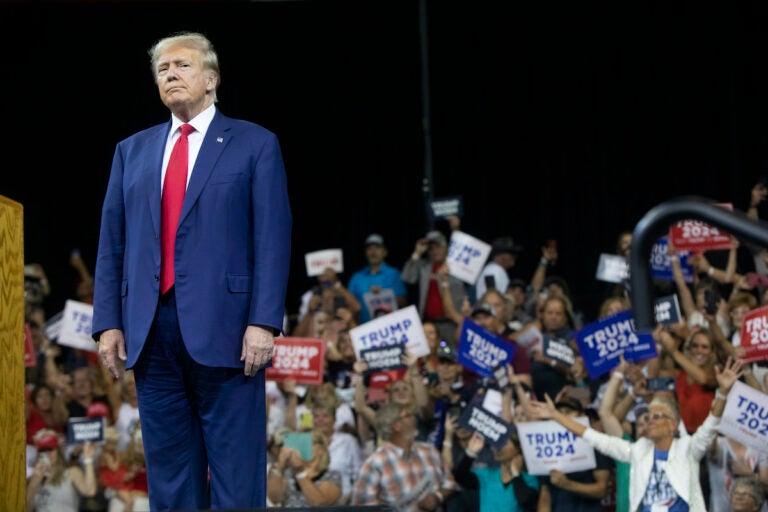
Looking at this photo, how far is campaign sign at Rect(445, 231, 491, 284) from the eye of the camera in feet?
29.5

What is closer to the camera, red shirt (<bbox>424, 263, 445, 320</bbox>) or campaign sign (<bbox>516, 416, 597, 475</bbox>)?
campaign sign (<bbox>516, 416, 597, 475</bbox>)

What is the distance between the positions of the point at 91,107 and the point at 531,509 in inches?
278

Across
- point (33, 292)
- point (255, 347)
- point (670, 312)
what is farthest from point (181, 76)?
point (33, 292)

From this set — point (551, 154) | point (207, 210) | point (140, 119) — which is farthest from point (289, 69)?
point (207, 210)

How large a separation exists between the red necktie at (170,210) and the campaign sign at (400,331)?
15.6ft

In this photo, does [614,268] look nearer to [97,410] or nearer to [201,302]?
[97,410]

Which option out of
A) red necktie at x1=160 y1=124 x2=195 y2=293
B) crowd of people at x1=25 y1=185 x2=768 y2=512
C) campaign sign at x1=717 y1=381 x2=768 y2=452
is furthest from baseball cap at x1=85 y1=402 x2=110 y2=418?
red necktie at x1=160 y1=124 x2=195 y2=293

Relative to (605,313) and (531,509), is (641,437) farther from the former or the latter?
(605,313)

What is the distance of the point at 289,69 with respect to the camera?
A: 1267 cm

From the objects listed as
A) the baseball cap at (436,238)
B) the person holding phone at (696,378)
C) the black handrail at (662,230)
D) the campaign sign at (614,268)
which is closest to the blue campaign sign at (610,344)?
the person holding phone at (696,378)

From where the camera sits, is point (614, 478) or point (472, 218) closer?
point (614, 478)

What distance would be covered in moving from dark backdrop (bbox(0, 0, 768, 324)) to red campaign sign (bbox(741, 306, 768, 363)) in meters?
5.03

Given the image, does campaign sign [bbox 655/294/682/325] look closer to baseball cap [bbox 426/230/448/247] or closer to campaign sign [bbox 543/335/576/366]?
campaign sign [bbox 543/335/576/366]

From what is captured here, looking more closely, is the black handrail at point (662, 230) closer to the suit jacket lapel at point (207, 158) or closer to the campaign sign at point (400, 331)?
the suit jacket lapel at point (207, 158)
